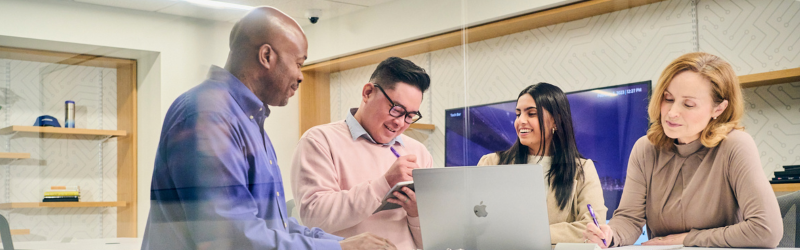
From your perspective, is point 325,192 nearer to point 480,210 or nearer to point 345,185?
point 345,185

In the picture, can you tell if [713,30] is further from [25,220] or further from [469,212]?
[25,220]

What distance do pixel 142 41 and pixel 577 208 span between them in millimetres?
2210

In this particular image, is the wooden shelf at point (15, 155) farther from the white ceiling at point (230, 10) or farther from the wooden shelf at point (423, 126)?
the wooden shelf at point (423, 126)

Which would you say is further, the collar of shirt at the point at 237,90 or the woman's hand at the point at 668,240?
the woman's hand at the point at 668,240

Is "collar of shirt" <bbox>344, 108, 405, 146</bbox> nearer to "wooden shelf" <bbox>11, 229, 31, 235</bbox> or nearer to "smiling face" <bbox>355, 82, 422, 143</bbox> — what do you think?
"smiling face" <bbox>355, 82, 422, 143</bbox>

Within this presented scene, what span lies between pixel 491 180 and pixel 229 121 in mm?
914

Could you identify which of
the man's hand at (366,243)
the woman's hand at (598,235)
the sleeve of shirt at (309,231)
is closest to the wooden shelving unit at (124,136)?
the sleeve of shirt at (309,231)

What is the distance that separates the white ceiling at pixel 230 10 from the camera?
181cm

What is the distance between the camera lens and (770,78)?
2.65 metres

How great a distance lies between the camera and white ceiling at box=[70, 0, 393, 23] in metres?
1.81

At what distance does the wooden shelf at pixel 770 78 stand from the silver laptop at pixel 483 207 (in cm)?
143

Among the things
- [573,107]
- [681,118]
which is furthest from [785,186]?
[573,107]

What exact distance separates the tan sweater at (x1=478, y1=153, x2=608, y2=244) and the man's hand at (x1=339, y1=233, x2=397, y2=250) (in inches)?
35.8

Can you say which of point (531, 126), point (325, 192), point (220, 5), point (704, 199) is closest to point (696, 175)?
point (704, 199)
